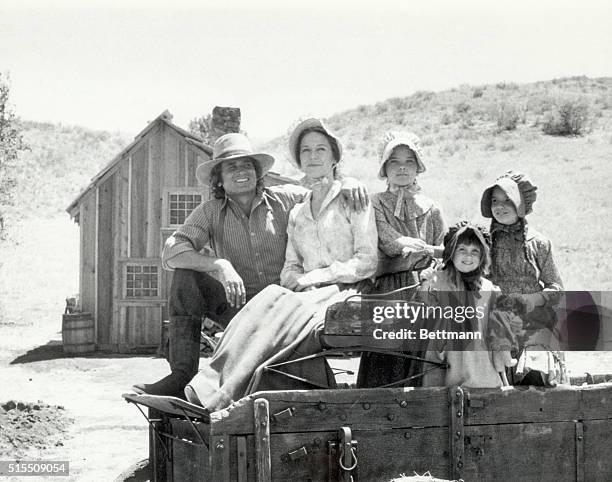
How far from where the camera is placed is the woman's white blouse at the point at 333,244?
4.45m

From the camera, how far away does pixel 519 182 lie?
4898mm

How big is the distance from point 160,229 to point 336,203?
11699 millimetres

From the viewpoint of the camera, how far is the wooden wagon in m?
3.45

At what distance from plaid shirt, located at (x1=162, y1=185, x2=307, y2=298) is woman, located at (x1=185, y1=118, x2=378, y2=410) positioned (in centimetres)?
24

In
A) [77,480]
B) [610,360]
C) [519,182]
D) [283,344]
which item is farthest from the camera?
[610,360]

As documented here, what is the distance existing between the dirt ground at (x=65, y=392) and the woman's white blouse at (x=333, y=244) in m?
3.34

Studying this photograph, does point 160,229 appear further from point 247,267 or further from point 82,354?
point 247,267

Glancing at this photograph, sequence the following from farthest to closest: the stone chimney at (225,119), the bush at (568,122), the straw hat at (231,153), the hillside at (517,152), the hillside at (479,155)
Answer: the bush at (568,122) < the hillside at (479,155) < the hillside at (517,152) < the stone chimney at (225,119) < the straw hat at (231,153)

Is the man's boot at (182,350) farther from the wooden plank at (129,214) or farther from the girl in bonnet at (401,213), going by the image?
the wooden plank at (129,214)

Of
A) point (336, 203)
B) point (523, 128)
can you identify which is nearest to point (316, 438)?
point (336, 203)

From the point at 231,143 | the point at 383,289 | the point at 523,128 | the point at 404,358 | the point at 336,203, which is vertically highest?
the point at 523,128

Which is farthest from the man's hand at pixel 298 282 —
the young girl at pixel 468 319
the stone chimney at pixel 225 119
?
the stone chimney at pixel 225 119

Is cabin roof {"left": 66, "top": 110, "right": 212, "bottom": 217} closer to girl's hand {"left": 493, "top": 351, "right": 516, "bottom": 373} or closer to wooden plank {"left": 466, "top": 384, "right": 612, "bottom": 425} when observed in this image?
girl's hand {"left": 493, "top": 351, "right": 516, "bottom": 373}

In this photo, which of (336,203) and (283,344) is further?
(336,203)
